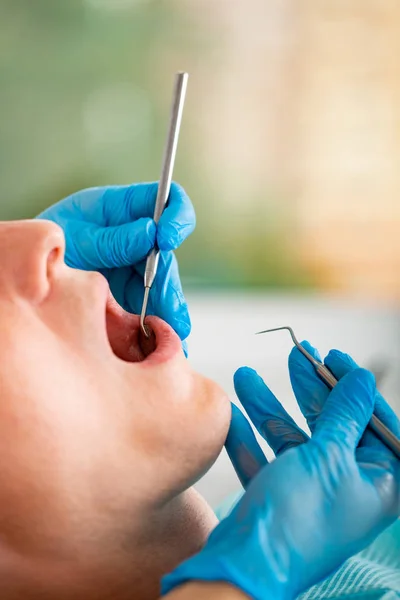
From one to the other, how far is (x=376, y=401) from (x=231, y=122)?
2.03 metres

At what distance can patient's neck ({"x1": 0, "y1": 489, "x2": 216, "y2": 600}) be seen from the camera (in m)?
0.71

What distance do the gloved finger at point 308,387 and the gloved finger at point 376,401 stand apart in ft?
0.11

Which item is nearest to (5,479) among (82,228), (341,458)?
(341,458)

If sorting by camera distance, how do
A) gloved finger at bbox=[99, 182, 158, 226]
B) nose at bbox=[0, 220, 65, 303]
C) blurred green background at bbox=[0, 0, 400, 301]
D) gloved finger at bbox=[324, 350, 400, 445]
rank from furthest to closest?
blurred green background at bbox=[0, 0, 400, 301] → gloved finger at bbox=[99, 182, 158, 226] → gloved finger at bbox=[324, 350, 400, 445] → nose at bbox=[0, 220, 65, 303]

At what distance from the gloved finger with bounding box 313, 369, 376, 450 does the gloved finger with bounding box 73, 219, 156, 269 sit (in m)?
0.46

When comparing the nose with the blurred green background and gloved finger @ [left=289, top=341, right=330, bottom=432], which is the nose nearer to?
gloved finger @ [left=289, top=341, right=330, bottom=432]

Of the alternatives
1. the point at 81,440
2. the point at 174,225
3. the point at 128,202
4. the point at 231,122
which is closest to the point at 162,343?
the point at 81,440

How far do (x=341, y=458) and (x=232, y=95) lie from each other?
2222 millimetres

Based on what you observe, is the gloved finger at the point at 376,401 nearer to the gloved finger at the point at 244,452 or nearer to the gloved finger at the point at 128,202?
the gloved finger at the point at 244,452

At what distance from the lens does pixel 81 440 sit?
68 cm

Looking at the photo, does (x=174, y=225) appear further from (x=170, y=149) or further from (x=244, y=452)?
(x=244, y=452)

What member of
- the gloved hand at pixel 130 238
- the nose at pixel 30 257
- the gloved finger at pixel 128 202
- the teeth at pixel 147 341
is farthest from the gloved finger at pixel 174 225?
the nose at pixel 30 257

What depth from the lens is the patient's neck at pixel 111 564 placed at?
71 centimetres

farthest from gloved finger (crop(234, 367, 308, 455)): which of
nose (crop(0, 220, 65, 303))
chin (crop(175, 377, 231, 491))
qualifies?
nose (crop(0, 220, 65, 303))
